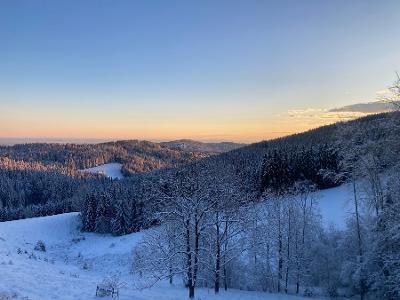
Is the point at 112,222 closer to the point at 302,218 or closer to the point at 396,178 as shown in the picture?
the point at 302,218

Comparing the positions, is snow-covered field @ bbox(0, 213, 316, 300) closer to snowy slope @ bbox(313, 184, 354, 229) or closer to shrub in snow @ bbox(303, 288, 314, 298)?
shrub in snow @ bbox(303, 288, 314, 298)

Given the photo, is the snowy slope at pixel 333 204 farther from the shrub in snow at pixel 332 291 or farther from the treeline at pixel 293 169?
the shrub in snow at pixel 332 291

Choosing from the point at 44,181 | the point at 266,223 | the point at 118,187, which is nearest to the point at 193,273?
the point at 266,223

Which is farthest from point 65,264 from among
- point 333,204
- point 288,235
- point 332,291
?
point 333,204

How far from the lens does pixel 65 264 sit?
42281 millimetres

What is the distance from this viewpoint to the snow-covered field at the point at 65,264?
1973cm

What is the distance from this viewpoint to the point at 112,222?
8356cm

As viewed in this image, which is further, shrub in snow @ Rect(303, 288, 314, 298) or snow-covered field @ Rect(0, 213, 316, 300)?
shrub in snow @ Rect(303, 288, 314, 298)

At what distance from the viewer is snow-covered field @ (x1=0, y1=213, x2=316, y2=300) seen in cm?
1973

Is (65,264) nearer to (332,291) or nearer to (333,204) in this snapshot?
(332,291)

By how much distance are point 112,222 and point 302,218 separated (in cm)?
5540

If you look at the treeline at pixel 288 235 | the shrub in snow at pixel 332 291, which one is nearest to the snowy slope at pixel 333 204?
the treeline at pixel 288 235

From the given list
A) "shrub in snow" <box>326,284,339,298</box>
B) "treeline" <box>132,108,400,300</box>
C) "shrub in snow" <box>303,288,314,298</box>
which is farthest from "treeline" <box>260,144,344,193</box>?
"shrub in snow" <box>303,288,314,298</box>

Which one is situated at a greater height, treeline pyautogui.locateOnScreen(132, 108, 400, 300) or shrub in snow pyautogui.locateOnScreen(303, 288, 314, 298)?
treeline pyautogui.locateOnScreen(132, 108, 400, 300)
